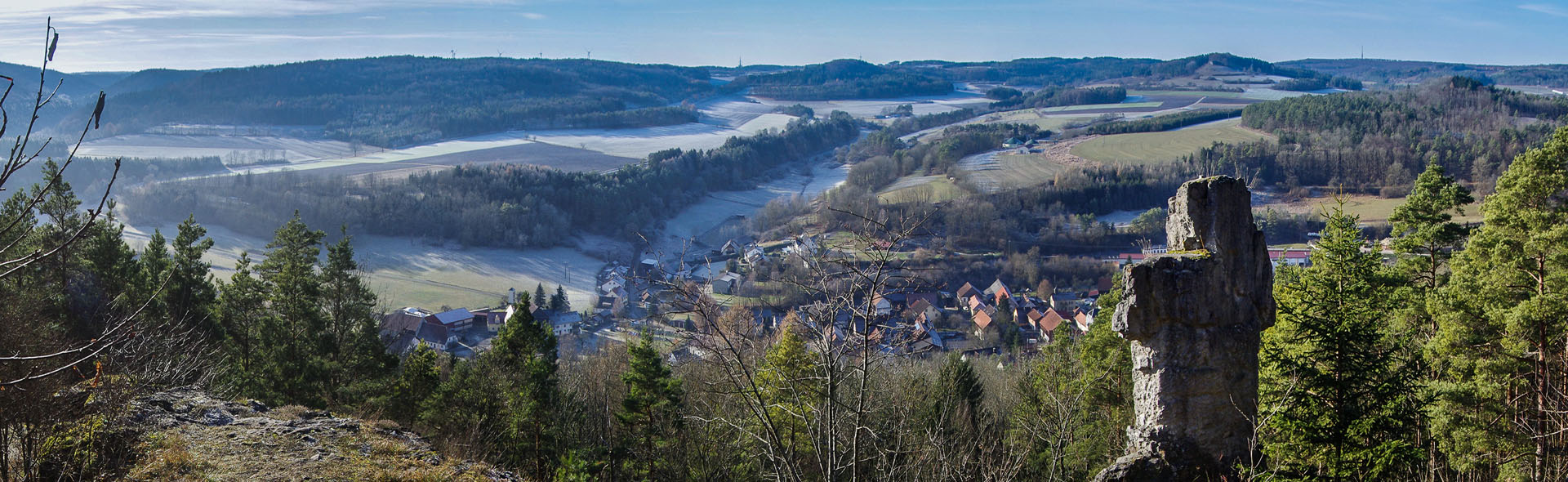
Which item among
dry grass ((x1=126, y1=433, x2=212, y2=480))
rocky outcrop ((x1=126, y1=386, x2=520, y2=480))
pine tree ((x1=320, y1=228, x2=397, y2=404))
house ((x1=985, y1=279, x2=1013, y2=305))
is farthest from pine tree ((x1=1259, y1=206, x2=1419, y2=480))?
house ((x1=985, y1=279, x2=1013, y2=305))

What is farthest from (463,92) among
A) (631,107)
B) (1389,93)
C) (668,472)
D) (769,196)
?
(668,472)

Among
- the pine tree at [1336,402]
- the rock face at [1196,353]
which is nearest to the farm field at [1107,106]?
the pine tree at [1336,402]

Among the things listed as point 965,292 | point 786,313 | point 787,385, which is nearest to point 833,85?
point 965,292

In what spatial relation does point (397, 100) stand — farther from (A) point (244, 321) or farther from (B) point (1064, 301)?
(A) point (244, 321)

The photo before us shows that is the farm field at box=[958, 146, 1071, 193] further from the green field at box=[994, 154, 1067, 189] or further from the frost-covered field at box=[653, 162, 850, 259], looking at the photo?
the frost-covered field at box=[653, 162, 850, 259]

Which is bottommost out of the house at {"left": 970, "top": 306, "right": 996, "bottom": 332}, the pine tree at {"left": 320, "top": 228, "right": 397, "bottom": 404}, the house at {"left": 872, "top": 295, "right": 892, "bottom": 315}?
the house at {"left": 970, "top": 306, "right": 996, "bottom": 332}
